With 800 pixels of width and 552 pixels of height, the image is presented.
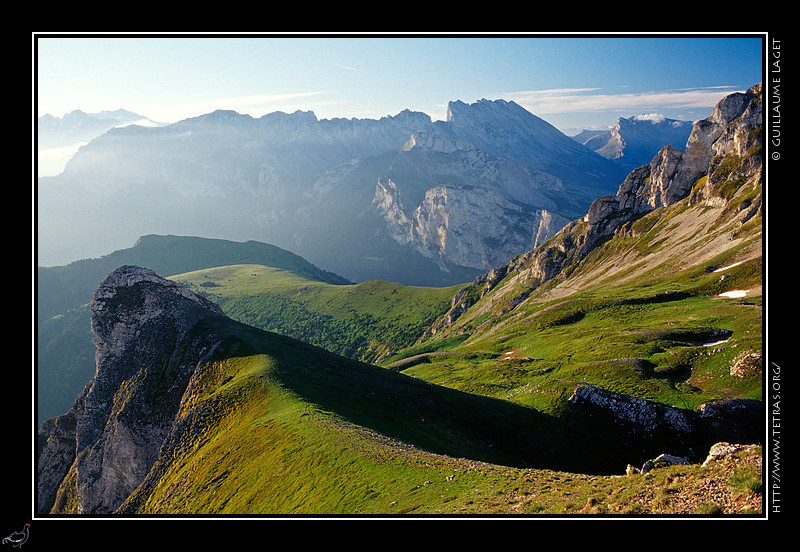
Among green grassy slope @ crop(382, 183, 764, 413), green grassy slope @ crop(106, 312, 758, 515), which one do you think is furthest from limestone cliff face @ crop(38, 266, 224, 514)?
green grassy slope @ crop(382, 183, 764, 413)

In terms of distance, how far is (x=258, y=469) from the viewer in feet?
122

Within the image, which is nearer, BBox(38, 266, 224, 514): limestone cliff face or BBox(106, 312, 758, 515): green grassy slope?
BBox(106, 312, 758, 515): green grassy slope

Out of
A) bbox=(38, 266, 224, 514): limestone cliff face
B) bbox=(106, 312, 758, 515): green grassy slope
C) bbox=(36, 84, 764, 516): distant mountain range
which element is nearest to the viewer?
bbox=(36, 84, 764, 516): distant mountain range

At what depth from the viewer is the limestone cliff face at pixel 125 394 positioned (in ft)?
196

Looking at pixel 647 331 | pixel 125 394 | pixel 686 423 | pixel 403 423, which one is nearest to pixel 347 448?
pixel 403 423

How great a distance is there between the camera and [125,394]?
65.8m

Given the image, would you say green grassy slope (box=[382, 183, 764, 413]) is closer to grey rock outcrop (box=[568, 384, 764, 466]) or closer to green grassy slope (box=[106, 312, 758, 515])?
grey rock outcrop (box=[568, 384, 764, 466])
